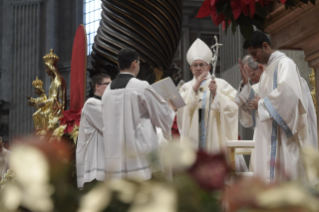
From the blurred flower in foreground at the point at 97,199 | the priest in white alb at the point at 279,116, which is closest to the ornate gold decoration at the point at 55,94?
the priest in white alb at the point at 279,116

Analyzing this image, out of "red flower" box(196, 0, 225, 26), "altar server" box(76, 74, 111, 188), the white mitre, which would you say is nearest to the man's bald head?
the white mitre

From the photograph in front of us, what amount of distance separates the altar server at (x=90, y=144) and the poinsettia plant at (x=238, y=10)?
2354 mm

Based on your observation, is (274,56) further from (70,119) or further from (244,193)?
(244,193)

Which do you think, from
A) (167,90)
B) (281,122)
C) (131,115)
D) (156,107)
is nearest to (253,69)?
(167,90)

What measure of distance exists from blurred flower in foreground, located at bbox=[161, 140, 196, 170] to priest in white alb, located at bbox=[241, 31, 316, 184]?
284 cm

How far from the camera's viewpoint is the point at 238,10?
2.54 m

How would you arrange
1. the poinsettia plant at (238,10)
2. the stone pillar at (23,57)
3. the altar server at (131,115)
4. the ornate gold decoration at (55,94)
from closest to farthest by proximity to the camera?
the poinsettia plant at (238,10), the altar server at (131,115), the ornate gold decoration at (55,94), the stone pillar at (23,57)

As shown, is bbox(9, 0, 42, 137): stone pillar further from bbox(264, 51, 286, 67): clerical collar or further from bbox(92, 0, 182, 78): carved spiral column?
bbox(264, 51, 286, 67): clerical collar

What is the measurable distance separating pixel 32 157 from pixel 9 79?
14.2 metres

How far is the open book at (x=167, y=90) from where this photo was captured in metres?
4.51

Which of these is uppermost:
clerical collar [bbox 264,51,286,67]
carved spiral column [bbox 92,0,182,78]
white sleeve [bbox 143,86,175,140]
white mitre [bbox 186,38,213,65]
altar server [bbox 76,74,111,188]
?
carved spiral column [bbox 92,0,182,78]

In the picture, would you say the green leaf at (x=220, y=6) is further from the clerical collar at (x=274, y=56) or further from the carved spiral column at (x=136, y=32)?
the carved spiral column at (x=136, y=32)

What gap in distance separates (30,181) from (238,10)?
7.27 ft

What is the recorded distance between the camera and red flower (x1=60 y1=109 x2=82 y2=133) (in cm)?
570
